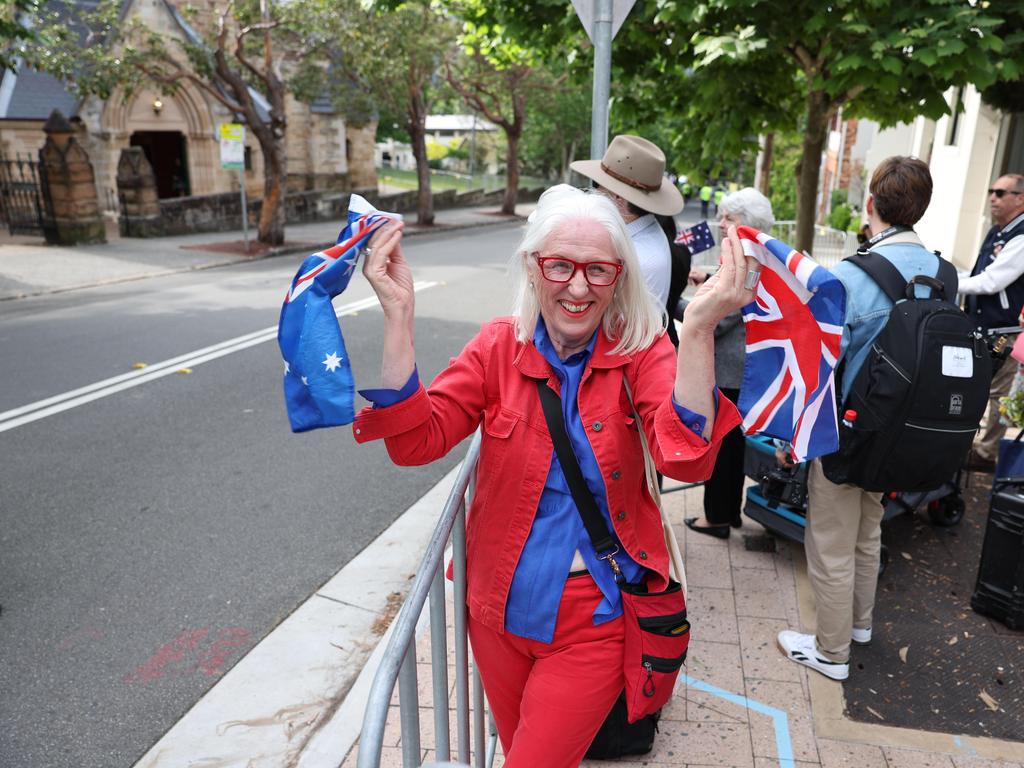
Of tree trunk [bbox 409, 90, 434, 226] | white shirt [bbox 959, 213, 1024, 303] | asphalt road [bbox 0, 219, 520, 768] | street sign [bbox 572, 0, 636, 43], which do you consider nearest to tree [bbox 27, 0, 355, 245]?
tree trunk [bbox 409, 90, 434, 226]

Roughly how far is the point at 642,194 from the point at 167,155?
107ft

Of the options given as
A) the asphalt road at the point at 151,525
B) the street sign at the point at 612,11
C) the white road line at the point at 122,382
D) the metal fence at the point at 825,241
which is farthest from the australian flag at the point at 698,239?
the metal fence at the point at 825,241

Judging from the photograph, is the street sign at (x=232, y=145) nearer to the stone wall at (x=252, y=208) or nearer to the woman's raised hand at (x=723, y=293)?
the stone wall at (x=252, y=208)

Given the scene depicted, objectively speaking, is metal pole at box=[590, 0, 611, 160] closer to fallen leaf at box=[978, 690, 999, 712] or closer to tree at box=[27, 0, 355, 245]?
fallen leaf at box=[978, 690, 999, 712]

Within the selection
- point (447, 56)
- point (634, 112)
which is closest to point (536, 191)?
point (447, 56)

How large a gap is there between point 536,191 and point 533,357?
50.3m

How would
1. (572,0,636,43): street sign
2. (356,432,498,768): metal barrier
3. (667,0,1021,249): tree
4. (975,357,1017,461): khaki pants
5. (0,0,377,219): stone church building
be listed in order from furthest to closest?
1. (0,0,377,219): stone church building
2. (975,357,1017,461): khaki pants
3. (667,0,1021,249): tree
4. (572,0,636,43): street sign
5. (356,432,498,768): metal barrier

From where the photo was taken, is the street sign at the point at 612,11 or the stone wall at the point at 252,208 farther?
the stone wall at the point at 252,208

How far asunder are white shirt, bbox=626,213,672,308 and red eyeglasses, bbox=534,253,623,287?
150 centimetres

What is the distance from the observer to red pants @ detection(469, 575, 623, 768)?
79.4 inches

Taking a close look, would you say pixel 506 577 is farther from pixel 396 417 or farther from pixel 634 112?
pixel 634 112

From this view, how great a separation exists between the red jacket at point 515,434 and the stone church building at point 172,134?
21449mm

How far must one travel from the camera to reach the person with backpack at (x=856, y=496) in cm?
320

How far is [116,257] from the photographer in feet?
59.5
